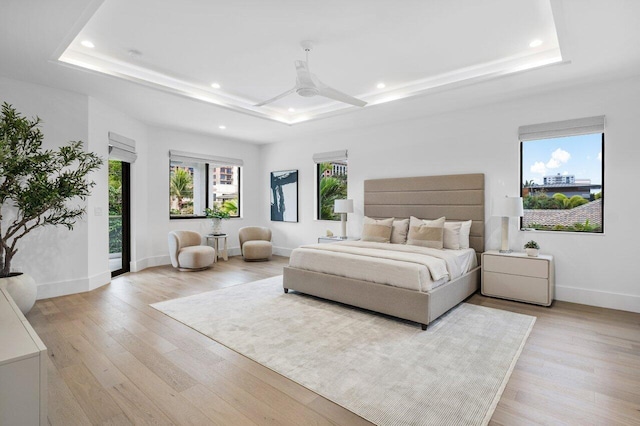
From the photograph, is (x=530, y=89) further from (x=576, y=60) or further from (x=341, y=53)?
(x=341, y=53)

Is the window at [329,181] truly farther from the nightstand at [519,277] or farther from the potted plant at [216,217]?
the nightstand at [519,277]

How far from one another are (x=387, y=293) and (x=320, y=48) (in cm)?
259

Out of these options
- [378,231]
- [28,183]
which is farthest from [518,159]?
[28,183]

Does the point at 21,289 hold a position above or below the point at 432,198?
below

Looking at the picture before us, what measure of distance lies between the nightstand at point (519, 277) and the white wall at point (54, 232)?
17.6ft

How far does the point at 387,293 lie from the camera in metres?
3.47

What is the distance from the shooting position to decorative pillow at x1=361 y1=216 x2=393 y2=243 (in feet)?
16.6

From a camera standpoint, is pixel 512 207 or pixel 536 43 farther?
pixel 512 207

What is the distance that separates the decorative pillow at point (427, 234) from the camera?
177 inches

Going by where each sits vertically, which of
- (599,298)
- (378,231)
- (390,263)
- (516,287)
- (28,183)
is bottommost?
(599,298)

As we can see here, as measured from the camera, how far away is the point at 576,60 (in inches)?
133

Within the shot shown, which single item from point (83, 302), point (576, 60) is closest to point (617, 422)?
point (576, 60)

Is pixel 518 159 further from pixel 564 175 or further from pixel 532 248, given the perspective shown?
pixel 532 248

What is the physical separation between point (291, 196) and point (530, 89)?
4.77 m
